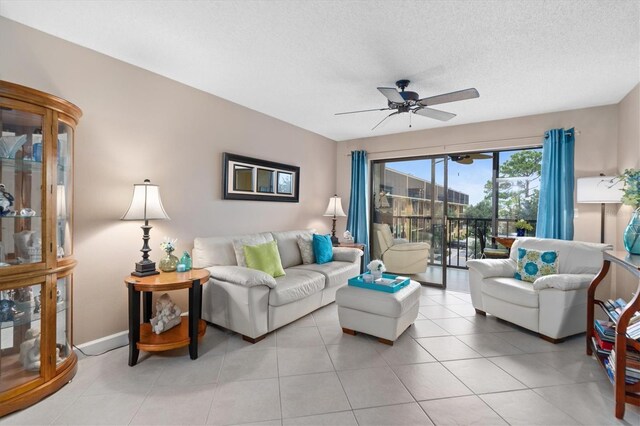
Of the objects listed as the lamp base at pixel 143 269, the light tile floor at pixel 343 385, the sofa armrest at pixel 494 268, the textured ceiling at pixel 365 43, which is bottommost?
the light tile floor at pixel 343 385

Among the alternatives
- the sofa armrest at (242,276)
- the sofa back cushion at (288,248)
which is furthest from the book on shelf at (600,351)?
the sofa back cushion at (288,248)

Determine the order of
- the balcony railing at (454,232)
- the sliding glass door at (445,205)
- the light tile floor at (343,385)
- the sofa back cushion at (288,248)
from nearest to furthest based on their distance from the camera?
the light tile floor at (343,385)
the sofa back cushion at (288,248)
the sliding glass door at (445,205)
the balcony railing at (454,232)

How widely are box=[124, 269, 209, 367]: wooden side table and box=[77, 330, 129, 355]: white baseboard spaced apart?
0.24 metres

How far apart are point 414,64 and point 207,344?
3124mm

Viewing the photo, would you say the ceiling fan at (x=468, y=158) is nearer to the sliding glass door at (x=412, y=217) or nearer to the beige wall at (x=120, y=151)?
the sliding glass door at (x=412, y=217)

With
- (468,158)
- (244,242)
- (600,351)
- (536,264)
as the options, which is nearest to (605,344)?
(600,351)

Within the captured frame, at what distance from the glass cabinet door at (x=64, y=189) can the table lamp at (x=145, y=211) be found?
0.40m

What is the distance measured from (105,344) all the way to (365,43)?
130 inches

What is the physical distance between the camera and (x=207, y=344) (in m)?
2.65

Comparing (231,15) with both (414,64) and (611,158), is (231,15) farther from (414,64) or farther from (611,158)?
(611,158)

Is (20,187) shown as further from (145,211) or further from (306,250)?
(306,250)

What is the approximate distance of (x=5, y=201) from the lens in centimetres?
180

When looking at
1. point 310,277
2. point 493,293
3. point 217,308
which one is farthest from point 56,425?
point 493,293

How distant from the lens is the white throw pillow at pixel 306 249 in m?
4.02
